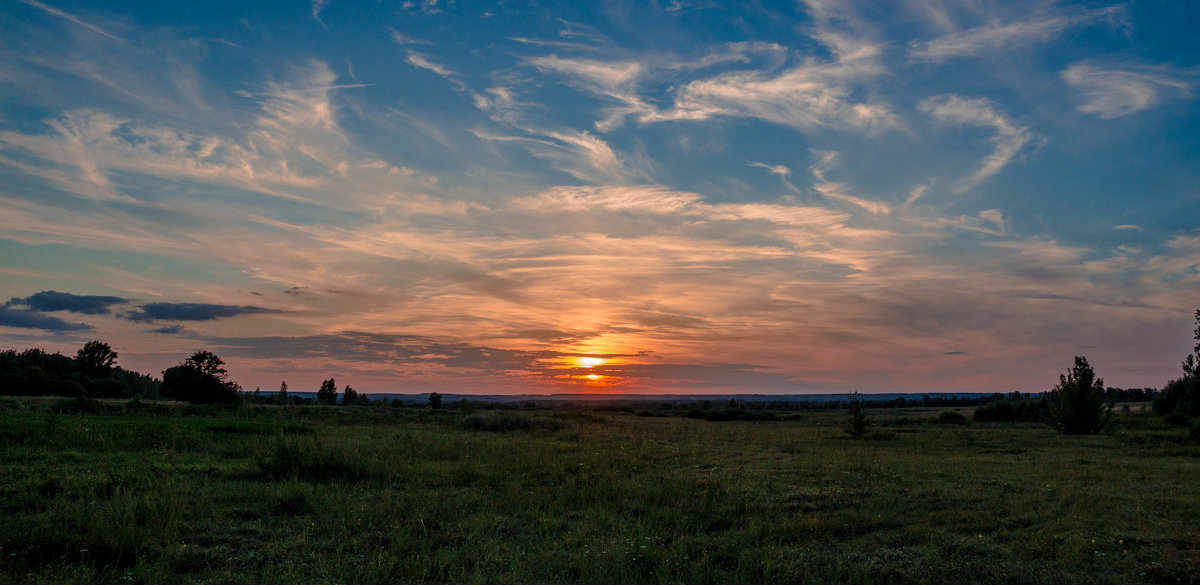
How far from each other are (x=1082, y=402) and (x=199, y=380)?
5391cm

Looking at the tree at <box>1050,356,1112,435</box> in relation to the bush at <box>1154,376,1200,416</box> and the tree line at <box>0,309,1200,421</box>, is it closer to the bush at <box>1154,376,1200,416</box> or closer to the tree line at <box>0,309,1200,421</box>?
the tree line at <box>0,309,1200,421</box>

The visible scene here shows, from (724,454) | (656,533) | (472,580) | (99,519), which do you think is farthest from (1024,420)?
(99,519)

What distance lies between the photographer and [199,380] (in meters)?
43.7

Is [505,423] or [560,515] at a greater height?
[560,515]

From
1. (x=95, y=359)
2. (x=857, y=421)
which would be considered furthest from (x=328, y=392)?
(x=857, y=421)

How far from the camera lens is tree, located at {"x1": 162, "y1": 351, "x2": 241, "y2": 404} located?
43562 millimetres

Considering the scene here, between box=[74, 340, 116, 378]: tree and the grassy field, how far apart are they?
59380 mm

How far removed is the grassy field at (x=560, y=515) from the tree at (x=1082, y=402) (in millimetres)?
10857

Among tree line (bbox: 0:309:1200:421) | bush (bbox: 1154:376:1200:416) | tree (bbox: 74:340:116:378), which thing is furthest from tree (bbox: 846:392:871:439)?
Answer: tree (bbox: 74:340:116:378)

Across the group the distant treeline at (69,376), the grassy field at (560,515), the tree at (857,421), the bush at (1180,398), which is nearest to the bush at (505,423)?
the grassy field at (560,515)

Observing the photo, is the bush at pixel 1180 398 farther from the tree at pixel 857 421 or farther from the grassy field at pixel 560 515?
the grassy field at pixel 560 515

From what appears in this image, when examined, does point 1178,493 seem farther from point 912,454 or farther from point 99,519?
point 99,519

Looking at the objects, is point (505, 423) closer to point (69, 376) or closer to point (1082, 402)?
point (1082, 402)

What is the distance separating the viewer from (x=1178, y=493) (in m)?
12.9
